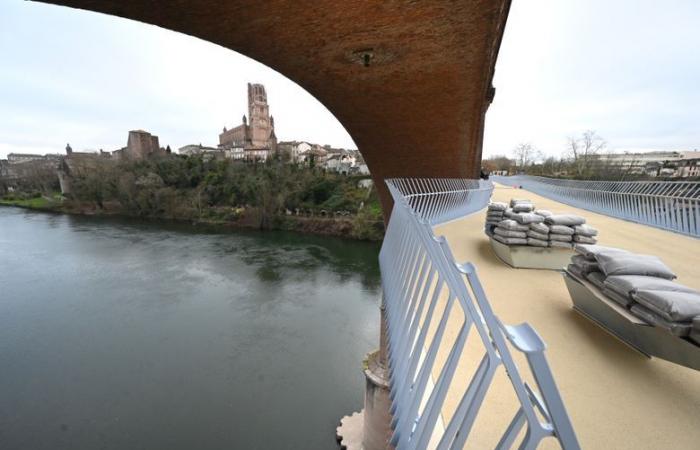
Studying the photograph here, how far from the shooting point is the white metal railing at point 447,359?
2.18ft

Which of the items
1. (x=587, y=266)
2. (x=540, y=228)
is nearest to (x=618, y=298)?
(x=587, y=266)

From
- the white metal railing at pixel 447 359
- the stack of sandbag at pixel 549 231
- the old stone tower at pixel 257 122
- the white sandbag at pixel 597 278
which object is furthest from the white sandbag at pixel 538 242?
the old stone tower at pixel 257 122

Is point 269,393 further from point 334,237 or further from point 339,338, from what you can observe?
point 334,237

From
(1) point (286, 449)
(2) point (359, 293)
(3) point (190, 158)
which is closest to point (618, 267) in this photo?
(1) point (286, 449)

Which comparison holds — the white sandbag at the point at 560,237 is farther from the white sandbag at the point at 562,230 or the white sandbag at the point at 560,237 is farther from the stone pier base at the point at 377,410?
the stone pier base at the point at 377,410

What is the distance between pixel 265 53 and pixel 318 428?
374 inches

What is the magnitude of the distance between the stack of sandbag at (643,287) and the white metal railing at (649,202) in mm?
4863

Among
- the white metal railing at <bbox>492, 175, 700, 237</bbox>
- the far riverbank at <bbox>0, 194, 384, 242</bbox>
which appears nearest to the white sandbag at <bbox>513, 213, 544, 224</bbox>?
the white metal railing at <bbox>492, 175, 700, 237</bbox>

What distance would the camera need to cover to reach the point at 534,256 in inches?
143

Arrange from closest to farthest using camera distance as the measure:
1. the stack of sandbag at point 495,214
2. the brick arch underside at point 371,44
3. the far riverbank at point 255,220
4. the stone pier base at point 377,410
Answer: the brick arch underside at point 371,44 < the stack of sandbag at point 495,214 < the stone pier base at point 377,410 < the far riverbank at point 255,220

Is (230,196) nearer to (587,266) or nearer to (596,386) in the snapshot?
(587,266)

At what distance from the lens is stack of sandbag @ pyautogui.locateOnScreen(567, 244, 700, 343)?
1.59 metres

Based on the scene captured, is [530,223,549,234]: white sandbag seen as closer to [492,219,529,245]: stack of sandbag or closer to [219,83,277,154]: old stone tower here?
[492,219,529,245]: stack of sandbag

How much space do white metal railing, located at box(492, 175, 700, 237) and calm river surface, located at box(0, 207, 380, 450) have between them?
9044 mm
